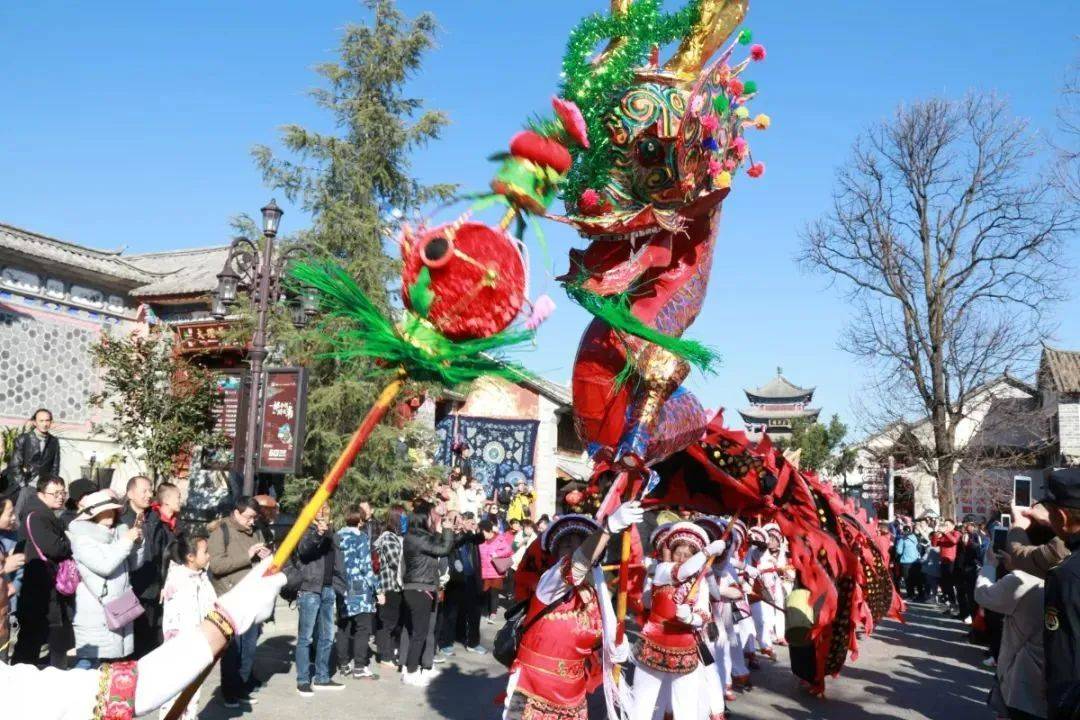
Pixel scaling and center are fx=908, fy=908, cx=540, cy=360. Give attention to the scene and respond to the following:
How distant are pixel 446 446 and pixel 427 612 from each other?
14.4m

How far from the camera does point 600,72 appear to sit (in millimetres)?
5004

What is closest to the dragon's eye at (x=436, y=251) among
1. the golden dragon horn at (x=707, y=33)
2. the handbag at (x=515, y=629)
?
the handbag at (x=515, y=629)

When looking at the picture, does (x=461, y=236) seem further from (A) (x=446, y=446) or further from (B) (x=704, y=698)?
(A) (x=446, y=446)

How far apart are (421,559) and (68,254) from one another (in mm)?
13038

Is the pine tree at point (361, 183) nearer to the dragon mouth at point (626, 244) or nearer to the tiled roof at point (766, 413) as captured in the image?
the dragon mouth at point (626, 244)

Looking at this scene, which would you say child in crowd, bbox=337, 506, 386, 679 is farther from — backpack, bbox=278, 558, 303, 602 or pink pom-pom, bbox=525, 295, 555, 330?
pink pom-pom, bbox=525, 295, 555, 330

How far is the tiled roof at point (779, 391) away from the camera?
Answer: 6009cm

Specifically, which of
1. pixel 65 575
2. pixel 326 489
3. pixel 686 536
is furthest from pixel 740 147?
pixel 65 575

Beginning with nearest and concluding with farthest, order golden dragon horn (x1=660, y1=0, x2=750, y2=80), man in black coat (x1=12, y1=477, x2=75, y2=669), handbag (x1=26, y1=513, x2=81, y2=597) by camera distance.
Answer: golden dragon horn (x1=660, y1=0, x2=750, y2=80)
man in black coat (x1=12, y1=477, x2=75, y2=669)
handbag (x1=26, y1=513, x2=81, y2=597)

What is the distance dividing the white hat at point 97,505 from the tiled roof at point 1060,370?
31838mm

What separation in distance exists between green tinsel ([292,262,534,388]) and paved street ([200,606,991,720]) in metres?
4.73

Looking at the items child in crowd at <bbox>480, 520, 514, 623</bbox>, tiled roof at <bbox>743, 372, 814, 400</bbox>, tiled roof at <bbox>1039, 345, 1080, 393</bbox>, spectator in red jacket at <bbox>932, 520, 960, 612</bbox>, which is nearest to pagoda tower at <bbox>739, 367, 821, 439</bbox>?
tiled roof at <bbox>743, 372, 814, 400</bbox>

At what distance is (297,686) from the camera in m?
7.70

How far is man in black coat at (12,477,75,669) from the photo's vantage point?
665cm
